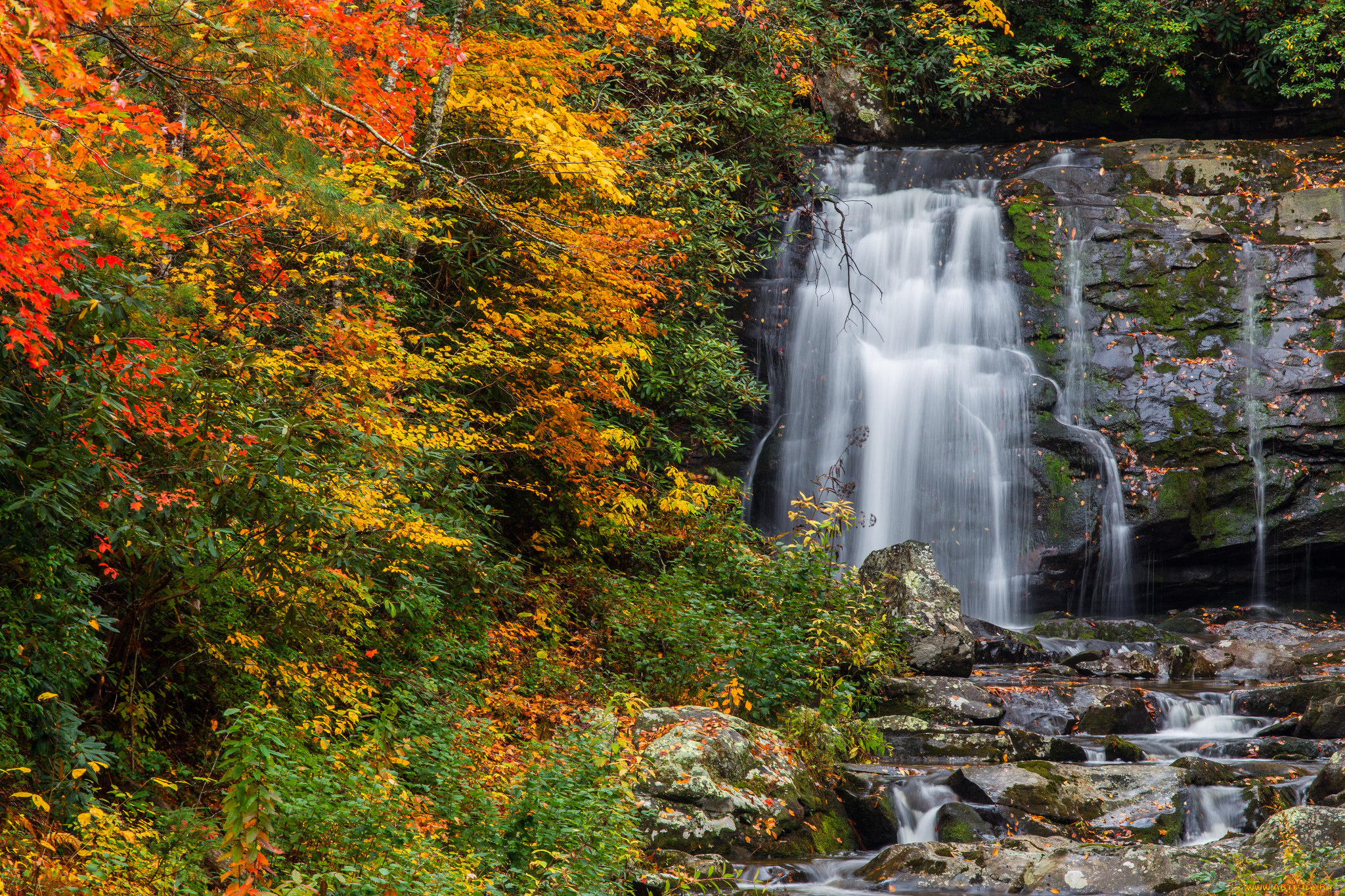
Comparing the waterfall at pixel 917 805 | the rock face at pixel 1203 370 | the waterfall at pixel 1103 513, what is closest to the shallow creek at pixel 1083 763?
the waterfall at pixel 917 805

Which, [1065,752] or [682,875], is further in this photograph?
[1065,752]

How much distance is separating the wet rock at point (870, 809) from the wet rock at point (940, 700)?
6.59 ft

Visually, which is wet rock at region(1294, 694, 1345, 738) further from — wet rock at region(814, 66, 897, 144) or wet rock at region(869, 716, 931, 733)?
wet rock at region(814, 66, 897, 144)

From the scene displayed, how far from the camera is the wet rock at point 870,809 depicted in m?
6.91

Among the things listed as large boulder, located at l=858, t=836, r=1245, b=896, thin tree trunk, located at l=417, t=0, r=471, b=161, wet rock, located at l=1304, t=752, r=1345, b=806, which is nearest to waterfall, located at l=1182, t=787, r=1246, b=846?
wet rock, located at l=1304, t=752, r=1345, b=806

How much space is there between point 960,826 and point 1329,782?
8.74 feet

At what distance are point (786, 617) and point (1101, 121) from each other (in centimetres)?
1450

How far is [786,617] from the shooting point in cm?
949

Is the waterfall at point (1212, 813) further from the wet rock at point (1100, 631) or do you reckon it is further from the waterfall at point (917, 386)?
the waterfall at point (917, 386)

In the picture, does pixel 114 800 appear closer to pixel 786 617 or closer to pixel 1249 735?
pixel 786 617

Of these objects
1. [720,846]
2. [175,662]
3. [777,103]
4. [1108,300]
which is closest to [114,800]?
[175,662]

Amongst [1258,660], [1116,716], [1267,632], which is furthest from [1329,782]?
[1267,632]

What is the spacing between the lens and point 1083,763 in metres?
7.98

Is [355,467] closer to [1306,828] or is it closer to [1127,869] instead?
[1127,869]
